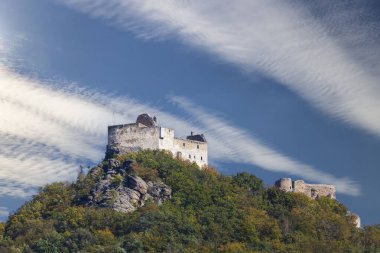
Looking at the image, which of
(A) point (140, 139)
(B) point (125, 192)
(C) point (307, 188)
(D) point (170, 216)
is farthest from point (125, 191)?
(C) point (307, 188)

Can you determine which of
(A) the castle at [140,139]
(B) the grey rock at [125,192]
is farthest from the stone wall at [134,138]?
(B) the grey rock at [125,192]

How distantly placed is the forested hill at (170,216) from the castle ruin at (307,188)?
2.43m

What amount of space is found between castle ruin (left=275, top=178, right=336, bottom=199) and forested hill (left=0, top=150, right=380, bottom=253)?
2.43 m

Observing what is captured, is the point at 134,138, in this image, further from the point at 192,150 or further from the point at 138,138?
the point at 192,150

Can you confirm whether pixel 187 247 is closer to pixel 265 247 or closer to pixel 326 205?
pixel 265 247

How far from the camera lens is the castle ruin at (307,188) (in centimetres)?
9644

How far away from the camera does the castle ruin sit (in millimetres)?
96438

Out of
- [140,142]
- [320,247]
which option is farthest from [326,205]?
[140,142]

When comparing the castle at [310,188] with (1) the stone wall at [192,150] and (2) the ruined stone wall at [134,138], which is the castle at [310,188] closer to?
(1) the stone wall at [192,150]

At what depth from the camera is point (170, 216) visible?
271ft

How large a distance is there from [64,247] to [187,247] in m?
11.0

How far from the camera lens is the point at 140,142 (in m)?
91.6

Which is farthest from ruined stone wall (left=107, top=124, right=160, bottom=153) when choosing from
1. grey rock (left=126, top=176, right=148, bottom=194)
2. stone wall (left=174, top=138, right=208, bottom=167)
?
grey rock (left=126, top=176, right=148, bottom=194)

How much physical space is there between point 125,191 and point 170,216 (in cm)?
571
